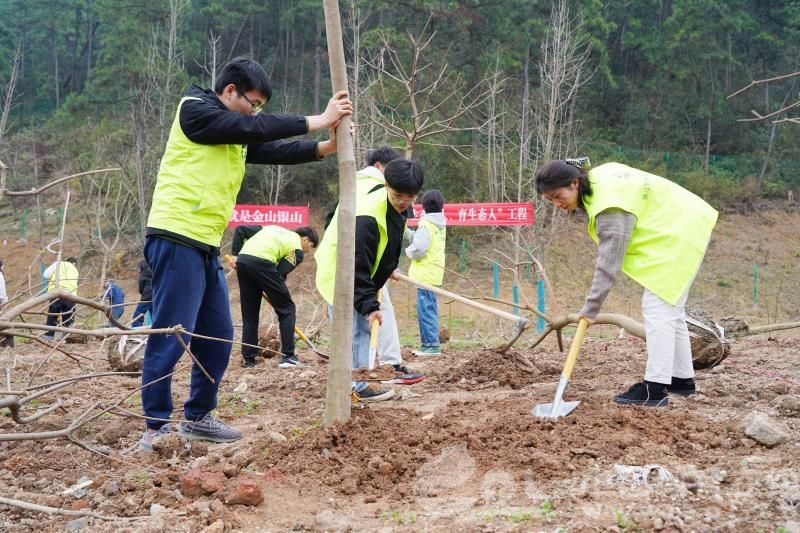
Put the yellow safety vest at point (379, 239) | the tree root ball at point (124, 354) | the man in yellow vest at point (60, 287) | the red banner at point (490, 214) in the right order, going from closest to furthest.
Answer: the man in yellow vest at point (60, 287) → the yellow safety vest at point (379, 239) → the tree root ball at point (124, 354) → the red banner at point (490, 214)

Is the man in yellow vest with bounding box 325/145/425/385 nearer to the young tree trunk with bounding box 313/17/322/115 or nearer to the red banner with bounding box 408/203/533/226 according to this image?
the red banner with bounding box 408/203/533/226

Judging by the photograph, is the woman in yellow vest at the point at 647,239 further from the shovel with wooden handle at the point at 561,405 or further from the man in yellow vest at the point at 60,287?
the man in yellow vest at the point at 60,287

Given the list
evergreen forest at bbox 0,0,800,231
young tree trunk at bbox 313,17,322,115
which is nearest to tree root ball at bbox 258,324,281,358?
evergreen forest at bbox 0,0,800,231

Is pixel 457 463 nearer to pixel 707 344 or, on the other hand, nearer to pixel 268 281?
pixel 707 344

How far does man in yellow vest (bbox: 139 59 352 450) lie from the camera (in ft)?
10.8

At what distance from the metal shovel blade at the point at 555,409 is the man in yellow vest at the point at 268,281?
10.1 ft

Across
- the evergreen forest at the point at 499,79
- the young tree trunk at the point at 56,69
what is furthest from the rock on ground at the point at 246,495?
the young tree trunk at the point at 56,69

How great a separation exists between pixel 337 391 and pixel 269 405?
1.63 metres

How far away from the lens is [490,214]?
13.0m

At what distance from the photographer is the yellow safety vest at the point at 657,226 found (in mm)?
3934

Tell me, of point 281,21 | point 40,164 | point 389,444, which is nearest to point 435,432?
point 389,444

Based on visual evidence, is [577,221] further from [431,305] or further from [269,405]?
[269,405]

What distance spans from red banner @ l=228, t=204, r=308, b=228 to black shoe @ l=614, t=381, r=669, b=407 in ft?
35.1

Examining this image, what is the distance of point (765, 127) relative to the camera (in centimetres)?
2897
